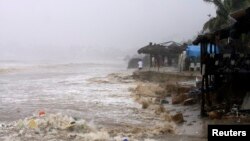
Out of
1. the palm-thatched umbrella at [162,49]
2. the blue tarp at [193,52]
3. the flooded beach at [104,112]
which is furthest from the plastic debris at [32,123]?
the palm-thatched umbrella at [162,49]

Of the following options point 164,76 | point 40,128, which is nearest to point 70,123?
point 40,128

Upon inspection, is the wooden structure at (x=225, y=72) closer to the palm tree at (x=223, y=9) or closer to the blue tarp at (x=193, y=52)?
the palm tree at (x=223, y=9)

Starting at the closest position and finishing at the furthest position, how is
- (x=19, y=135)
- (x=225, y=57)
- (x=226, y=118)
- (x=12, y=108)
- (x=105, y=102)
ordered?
(x=19, y=135) → (x=226, y=118) → (x=225, y=57) → (x=12, y=108) → (x=105, y=102)

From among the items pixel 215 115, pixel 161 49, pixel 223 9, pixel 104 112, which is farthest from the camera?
pixel 161 49

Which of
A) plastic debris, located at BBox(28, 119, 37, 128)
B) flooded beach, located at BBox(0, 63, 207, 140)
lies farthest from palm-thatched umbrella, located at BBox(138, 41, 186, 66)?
plastic debris, located at BBox(28, 119, 37, 128)

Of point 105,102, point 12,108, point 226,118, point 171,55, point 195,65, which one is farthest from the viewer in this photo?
point 171,55

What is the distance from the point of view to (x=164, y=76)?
32.7m

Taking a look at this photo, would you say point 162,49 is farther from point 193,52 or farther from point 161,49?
point 193,52

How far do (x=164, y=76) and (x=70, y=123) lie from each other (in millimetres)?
20194

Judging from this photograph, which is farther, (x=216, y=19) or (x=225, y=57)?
(x=216, y=19)

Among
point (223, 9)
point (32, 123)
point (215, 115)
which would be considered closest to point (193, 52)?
point (223, 9)

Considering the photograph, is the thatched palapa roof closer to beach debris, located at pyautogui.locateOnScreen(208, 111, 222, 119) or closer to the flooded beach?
the flooded beach

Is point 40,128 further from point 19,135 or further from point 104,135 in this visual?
point 104,135

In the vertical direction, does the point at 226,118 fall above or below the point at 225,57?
below
